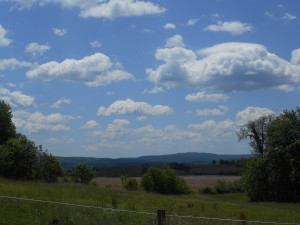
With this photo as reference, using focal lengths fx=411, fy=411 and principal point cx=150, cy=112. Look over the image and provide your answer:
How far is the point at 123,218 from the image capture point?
1423 cm

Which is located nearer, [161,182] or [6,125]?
[6,125]

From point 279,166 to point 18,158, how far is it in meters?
37.4

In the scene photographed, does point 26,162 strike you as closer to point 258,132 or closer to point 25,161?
point 25,161

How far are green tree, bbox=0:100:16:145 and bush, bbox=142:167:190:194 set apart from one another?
23724mm

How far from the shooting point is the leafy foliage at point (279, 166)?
5919 centimetres

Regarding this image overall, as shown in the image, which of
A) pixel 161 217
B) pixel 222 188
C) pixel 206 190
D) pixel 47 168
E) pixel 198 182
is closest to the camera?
pixel 161 217

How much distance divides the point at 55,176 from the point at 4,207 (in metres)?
42.1

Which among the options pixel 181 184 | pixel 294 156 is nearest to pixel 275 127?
pixel 294 156

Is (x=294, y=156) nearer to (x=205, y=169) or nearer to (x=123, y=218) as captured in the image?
(x=123, y=218)

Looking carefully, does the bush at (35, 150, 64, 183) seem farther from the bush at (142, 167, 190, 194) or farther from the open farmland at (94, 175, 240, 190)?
the open farmland at (94, 175, 240, 190)

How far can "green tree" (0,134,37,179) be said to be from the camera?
48.6 m

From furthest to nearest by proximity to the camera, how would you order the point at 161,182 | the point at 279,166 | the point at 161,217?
1. the point at 161,182
2. the point at 279,166
3. the point at 161,217

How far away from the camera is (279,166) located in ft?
202

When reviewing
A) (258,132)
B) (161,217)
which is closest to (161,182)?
(258,132)
